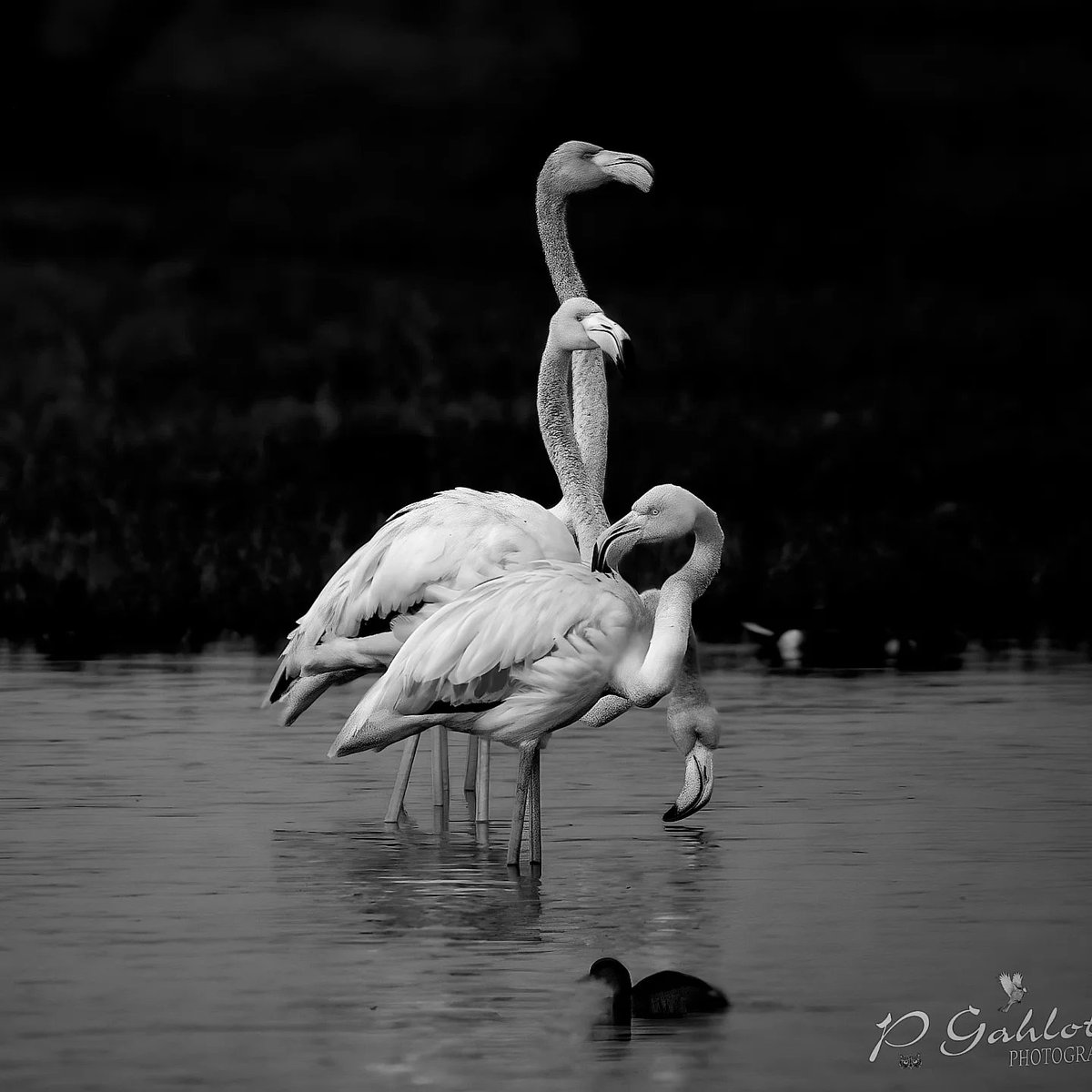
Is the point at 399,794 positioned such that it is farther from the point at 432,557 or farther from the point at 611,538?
the point at 611,538

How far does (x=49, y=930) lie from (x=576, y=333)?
398cm

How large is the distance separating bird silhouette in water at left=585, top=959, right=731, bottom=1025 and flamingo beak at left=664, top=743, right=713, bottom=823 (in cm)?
251

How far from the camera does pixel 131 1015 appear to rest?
691 centimetres

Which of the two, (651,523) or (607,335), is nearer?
(651,523)

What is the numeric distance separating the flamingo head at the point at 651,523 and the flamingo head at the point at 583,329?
1.20 m

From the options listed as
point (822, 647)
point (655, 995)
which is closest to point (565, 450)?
point (655, 995)

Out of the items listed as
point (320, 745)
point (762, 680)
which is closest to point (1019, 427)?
point (762, 680)

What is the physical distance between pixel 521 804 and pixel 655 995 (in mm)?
2243

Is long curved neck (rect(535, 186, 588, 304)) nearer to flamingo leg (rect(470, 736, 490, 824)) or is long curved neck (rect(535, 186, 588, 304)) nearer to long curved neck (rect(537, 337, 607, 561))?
long curved neck (rect(537, 337, 607, 561))

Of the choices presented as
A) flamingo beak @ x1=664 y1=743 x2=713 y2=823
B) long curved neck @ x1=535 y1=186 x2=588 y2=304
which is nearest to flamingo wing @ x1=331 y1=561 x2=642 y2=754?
flamingo beak @ x1=664 y1=743 x2=713 y2=823

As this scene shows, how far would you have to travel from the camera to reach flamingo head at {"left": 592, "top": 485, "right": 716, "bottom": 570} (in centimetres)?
962

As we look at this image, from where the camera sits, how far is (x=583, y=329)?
1105 cm

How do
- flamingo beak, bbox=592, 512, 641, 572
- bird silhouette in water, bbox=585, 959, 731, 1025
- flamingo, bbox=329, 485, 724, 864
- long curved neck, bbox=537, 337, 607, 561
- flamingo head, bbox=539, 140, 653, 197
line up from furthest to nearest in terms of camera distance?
flamingo head, bbox=539, 140, 653, 197, long curved neck, bbox=537, 337, 607, 561, flamingo beak, bbox=592, 512, 641, 572, flamingo, bbox=329, 485, 724, 864, bird silhouette in water, bbox=585, 959, 731, 1025

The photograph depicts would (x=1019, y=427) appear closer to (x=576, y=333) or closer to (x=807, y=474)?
(x=807, y=474)
